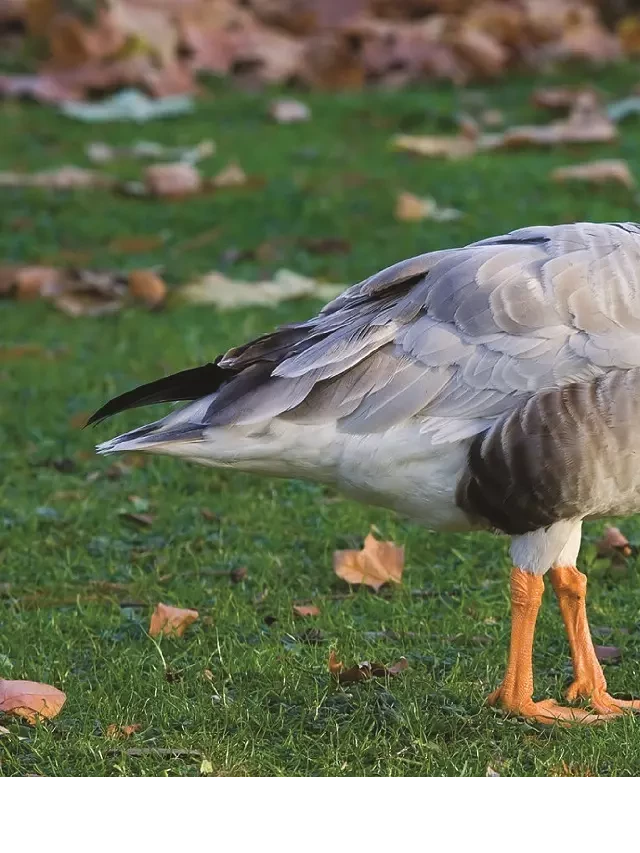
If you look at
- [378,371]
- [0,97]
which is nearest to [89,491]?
[378,371]

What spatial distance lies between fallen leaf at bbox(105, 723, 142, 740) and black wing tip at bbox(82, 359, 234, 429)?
34.1 inches

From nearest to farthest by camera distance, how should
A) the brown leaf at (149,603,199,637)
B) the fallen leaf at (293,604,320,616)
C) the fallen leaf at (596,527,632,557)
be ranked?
the brown leaf at (149,603,199,637) → the fallen leaf at (293,604,320,616) → the fallen leaf at (596,527,632,557)

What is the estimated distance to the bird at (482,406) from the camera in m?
3.83

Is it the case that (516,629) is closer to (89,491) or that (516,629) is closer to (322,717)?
(322,717)

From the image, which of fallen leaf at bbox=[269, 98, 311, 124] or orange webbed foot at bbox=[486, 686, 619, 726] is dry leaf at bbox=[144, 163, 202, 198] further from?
orange webbed foot at bbox=[486, 686, 619, 726]

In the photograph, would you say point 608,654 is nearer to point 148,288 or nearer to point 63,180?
point 148,288

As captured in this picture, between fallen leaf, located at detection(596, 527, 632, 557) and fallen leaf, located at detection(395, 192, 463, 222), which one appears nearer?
fallen leaf, located at detection(596, 527, 632, 557)

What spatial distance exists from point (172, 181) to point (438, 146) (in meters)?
1.88

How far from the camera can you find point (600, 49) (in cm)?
1240

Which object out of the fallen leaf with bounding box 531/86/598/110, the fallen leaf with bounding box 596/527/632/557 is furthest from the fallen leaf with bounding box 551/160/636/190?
the fallen leaf with bounding box 596/527/632/557

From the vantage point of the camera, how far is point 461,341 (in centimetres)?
401

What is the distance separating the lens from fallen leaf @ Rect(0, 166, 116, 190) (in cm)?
954

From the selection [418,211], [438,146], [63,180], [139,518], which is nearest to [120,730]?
[139,518]

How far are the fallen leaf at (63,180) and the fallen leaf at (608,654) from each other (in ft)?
19.3
